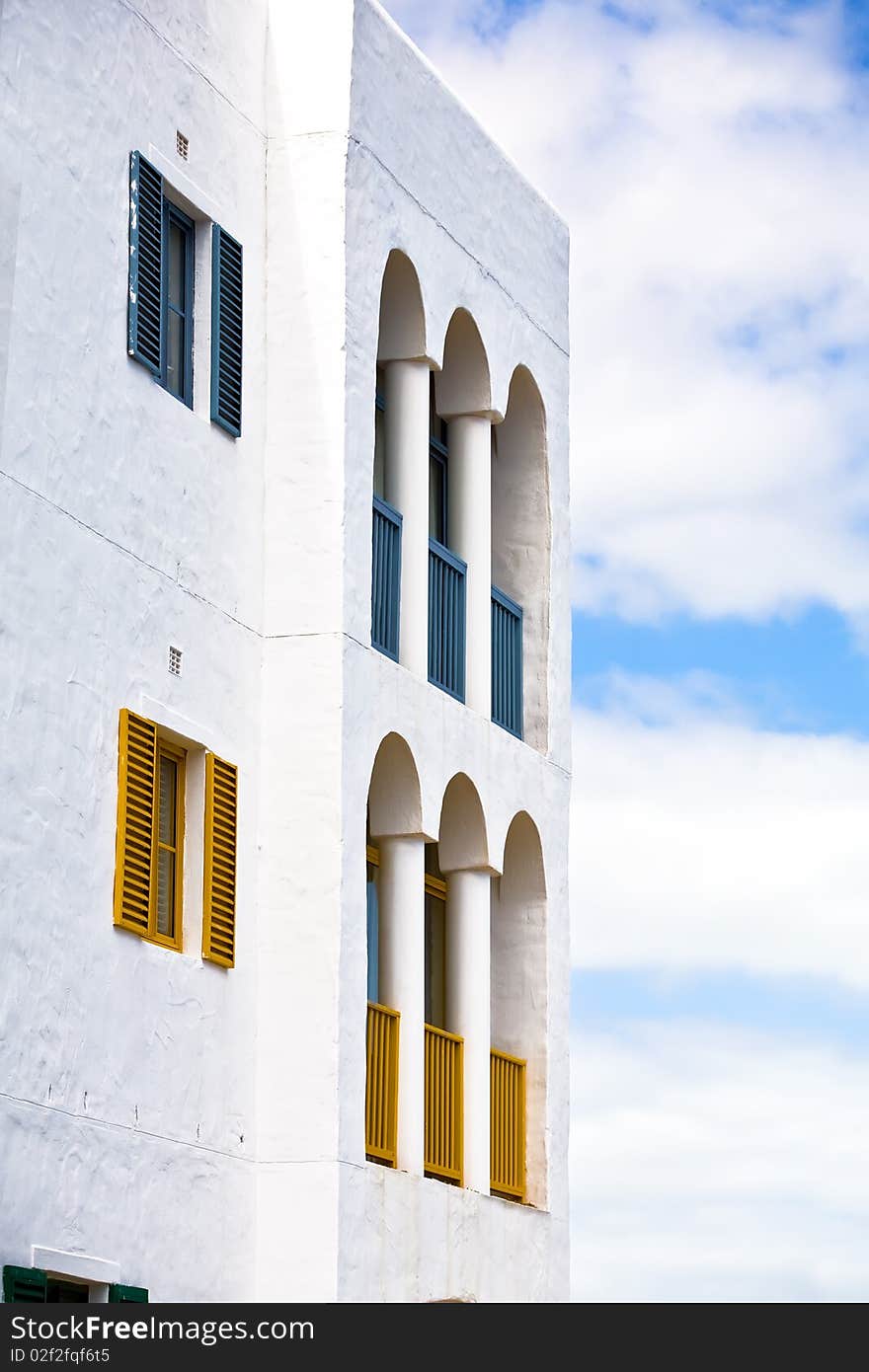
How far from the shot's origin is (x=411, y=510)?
19.7 m

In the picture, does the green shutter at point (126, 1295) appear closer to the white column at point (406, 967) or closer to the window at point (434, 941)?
the white column at point (406, 967)

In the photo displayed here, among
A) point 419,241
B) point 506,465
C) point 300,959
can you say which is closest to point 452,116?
point 419,241

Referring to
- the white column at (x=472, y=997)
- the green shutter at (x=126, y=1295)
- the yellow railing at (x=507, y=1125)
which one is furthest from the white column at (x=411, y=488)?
the green shutter at (x=126, y=1295)

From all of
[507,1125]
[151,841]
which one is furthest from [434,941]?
[151,841]

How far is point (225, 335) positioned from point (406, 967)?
15.3 ft

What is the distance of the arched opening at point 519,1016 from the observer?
2070cm

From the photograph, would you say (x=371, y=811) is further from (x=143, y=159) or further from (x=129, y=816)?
(x=143, y=159)

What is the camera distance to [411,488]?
19797 millimetres

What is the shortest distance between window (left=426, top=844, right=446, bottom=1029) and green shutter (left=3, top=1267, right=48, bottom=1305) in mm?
6502

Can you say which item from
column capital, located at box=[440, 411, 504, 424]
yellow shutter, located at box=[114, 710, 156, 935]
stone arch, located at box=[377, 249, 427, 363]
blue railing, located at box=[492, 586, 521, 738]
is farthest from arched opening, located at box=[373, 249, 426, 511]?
yellow shutter, located at box=[114, 710, 156, 935]

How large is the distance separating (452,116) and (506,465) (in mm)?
3128

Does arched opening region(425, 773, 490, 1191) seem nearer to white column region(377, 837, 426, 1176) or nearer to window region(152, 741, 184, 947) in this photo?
white column region(377, 837, 426, 1176)

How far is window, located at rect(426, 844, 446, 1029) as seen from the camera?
68.3ft

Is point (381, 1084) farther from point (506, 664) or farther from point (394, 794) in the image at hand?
point (506, 664)
